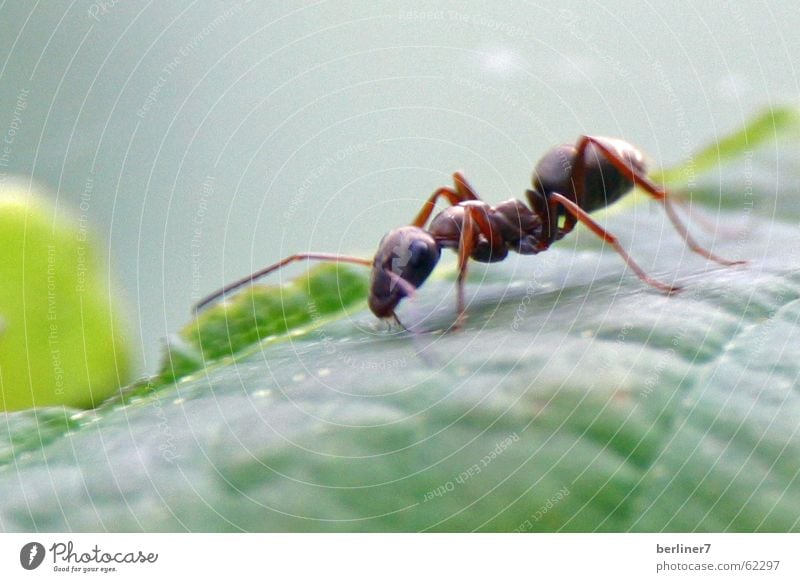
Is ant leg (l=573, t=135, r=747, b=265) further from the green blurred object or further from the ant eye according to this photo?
the green blurred object

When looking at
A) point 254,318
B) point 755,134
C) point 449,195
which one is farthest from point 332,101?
point 755,134

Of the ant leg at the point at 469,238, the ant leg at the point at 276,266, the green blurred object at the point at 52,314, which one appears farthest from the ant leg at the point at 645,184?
the green blurred object at the point at 52,314

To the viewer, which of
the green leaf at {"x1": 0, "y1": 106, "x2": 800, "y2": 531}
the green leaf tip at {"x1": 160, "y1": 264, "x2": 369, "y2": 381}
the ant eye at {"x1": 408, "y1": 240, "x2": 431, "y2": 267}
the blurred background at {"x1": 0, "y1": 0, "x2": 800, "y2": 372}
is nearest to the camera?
the green leaf at {"x1": 0, "y1": 106, "x2": 800, "y2": 531}

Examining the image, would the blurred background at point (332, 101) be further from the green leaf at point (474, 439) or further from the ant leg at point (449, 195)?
the green leaf at point (474, 439)

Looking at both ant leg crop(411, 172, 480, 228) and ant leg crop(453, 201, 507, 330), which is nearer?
ant leg crop(453, 201, 507, 330)

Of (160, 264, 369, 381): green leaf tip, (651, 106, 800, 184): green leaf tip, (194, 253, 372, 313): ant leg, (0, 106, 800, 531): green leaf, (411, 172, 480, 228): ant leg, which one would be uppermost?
(651, 106, 800, 184): green leaf tip

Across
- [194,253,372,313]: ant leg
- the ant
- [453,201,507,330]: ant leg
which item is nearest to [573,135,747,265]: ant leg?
the ant
